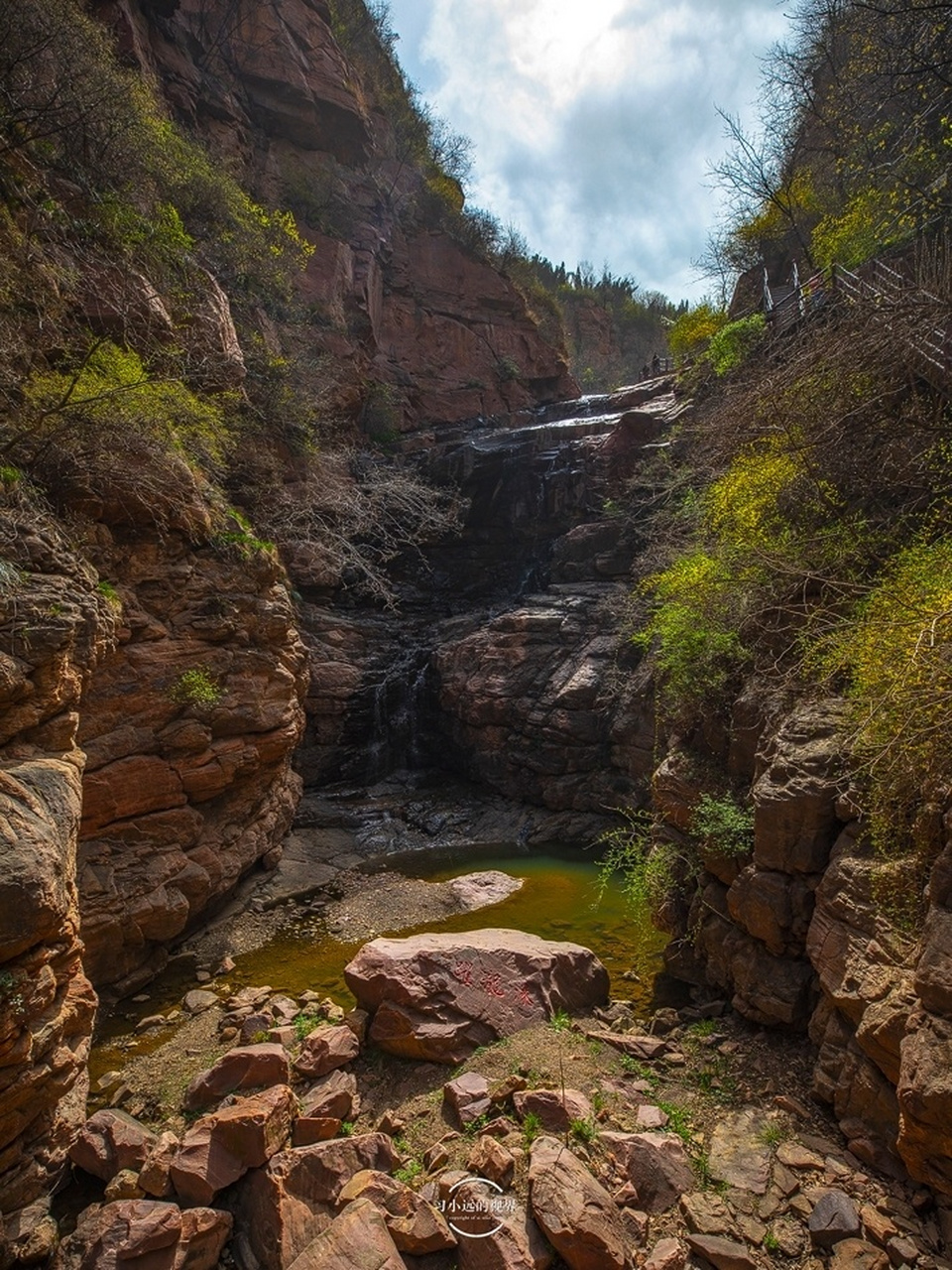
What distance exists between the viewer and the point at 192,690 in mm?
8133

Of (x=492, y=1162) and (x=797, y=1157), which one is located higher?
(x=492, y=1162)

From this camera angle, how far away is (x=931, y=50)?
6.75m

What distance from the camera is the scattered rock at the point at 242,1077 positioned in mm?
4855

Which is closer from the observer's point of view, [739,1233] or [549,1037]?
[739,1233]

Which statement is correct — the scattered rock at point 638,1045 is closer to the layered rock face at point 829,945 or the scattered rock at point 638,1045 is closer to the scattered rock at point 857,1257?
the layered rock face at point 829,945

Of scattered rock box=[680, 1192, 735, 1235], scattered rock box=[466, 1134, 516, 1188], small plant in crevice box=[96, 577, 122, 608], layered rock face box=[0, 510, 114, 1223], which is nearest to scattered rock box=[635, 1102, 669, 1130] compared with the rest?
scattered rock box=[680, 1192, 735, 1235]

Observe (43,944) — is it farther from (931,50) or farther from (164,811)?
(931,50)

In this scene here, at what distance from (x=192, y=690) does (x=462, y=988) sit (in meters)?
5.14

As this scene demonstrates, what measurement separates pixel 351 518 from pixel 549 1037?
42.4 ft

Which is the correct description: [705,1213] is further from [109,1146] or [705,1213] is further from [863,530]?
[863,530]

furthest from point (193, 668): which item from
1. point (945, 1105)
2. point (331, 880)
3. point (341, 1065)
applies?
point (945, 1105)

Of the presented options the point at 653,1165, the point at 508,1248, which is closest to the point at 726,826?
the point at 653,1165

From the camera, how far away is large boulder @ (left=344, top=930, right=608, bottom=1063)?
17.9 ft

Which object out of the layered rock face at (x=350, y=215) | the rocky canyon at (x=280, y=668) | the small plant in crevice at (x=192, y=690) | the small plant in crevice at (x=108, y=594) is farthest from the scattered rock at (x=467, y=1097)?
the layered rock face at (x=350, y=215)
